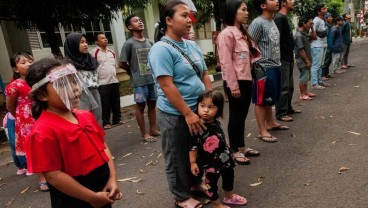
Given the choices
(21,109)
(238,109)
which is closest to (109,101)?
(21,109)

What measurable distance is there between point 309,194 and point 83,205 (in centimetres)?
215

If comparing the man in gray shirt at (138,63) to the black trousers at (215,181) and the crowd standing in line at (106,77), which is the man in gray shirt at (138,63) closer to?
the crowd standing in line at (106,77)

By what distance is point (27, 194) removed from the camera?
3877 millimetres

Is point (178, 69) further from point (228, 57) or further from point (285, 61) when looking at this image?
point (285, 61)

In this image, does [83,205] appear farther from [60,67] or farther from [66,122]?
[60,67]

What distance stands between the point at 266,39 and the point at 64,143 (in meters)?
3.35

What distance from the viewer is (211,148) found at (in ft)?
9.10

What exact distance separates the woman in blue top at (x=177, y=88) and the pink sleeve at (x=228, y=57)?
0.66 metres

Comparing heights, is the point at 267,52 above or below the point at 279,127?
above

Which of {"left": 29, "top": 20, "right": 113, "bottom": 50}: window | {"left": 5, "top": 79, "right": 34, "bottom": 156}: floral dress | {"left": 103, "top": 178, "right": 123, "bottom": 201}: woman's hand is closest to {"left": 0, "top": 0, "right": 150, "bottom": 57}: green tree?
{"left": 29, "top": 20, "right": 113, "bottom": 50}: window

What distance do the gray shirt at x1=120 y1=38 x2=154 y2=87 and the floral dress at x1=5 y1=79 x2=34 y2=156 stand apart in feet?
5.56

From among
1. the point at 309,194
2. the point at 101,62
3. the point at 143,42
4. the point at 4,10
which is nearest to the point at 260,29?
the point at 143,42

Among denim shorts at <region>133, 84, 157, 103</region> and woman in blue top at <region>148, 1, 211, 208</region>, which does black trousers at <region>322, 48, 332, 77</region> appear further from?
woman in blue top at <region>148, 1, 211, 208</region>

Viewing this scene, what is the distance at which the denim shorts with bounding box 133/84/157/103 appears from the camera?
5.14m
